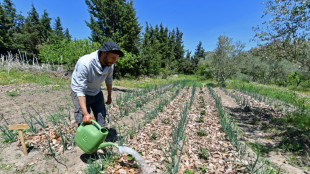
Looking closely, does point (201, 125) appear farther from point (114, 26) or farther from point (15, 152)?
point (114, 26)

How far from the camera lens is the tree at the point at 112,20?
39.0ft

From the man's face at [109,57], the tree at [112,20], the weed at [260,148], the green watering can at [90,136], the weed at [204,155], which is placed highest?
the tree at [112,20]

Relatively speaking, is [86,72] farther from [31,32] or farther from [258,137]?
[31,32]

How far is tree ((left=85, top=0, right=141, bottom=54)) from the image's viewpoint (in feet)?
39.0

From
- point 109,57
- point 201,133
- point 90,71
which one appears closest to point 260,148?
point 201,133

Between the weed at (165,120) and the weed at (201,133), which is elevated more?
the weed at (165,120)

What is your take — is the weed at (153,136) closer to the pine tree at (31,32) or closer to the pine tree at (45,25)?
the pine tree at (31,32)

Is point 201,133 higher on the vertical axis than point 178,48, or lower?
lower

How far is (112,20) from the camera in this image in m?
12.9

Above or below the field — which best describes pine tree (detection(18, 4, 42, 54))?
above

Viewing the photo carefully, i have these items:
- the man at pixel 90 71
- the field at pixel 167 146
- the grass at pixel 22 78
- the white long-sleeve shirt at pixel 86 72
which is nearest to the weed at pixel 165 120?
the field at pixel 167 146

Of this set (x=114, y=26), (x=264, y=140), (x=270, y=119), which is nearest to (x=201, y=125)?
(x=264, y=140)

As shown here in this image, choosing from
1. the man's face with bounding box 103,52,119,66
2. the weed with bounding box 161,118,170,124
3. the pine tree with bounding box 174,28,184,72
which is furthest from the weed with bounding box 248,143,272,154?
the pine tree with bounding box 174,28,184,72

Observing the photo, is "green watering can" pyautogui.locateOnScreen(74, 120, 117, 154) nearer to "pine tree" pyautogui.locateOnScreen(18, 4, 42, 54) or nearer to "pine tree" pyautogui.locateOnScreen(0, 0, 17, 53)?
"pine tree" pyautogui.locateOnScreen(0, 0, 17, 53)
